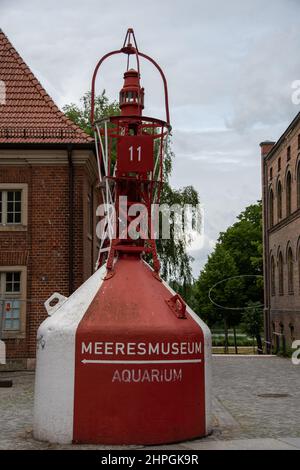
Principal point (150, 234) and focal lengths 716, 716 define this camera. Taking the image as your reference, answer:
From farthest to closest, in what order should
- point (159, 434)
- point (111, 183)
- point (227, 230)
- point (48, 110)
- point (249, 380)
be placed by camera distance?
point (227, 230) < point (48, 110) < point (249, 380) < point (111, 183) < point (159, 434)

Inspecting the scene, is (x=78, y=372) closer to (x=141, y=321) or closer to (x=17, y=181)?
(x=141, y=321)

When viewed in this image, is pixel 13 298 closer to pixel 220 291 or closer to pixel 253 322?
pixel 253 322

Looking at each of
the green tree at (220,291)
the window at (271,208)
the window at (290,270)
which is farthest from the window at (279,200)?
the green tree at (220,291)

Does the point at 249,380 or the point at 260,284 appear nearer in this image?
the point at 249,380

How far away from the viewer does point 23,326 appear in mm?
21000

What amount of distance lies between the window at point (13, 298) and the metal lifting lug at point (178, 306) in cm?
1167

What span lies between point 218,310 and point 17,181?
116 ft

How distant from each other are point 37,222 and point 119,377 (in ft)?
42.6

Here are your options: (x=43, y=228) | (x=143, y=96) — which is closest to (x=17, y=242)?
(x=43, y=228)

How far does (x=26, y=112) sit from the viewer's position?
2269 cm

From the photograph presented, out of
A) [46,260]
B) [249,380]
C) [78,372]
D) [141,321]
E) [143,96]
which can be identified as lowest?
[249,380]

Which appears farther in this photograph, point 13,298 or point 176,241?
point 176,241

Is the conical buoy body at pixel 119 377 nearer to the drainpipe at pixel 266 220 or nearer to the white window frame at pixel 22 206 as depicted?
the white window frame at pixel 22 206

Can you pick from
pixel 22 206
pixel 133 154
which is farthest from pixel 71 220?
pixel 133 154
